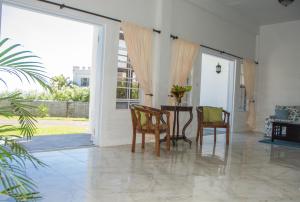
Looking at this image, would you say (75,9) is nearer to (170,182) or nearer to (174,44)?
(174,44)

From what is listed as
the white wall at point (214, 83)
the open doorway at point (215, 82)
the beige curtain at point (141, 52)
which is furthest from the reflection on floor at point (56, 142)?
the white wall at point (214, 83)

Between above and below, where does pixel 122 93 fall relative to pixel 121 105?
above

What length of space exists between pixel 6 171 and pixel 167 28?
4.65 metres

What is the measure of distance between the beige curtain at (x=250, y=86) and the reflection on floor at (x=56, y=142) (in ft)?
15.5

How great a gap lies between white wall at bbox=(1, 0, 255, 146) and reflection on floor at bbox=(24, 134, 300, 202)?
51 centimetres

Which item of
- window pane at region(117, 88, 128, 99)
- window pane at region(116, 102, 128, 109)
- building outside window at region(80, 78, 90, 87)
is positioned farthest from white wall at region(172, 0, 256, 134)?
building outside window at region(80, 78, 90, 87)

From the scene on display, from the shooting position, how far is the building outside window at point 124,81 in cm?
500

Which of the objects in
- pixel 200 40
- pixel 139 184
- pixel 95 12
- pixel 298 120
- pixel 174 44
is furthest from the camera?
pixel 298 120

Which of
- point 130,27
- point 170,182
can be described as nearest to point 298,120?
point 130,27

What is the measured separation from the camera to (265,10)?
7.17m

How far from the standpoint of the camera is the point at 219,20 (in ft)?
23.1

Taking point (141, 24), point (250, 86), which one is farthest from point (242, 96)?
point (141, 24)

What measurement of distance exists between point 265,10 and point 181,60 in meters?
2.92

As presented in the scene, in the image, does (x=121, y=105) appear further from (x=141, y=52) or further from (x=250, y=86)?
(x=250, y=86)
